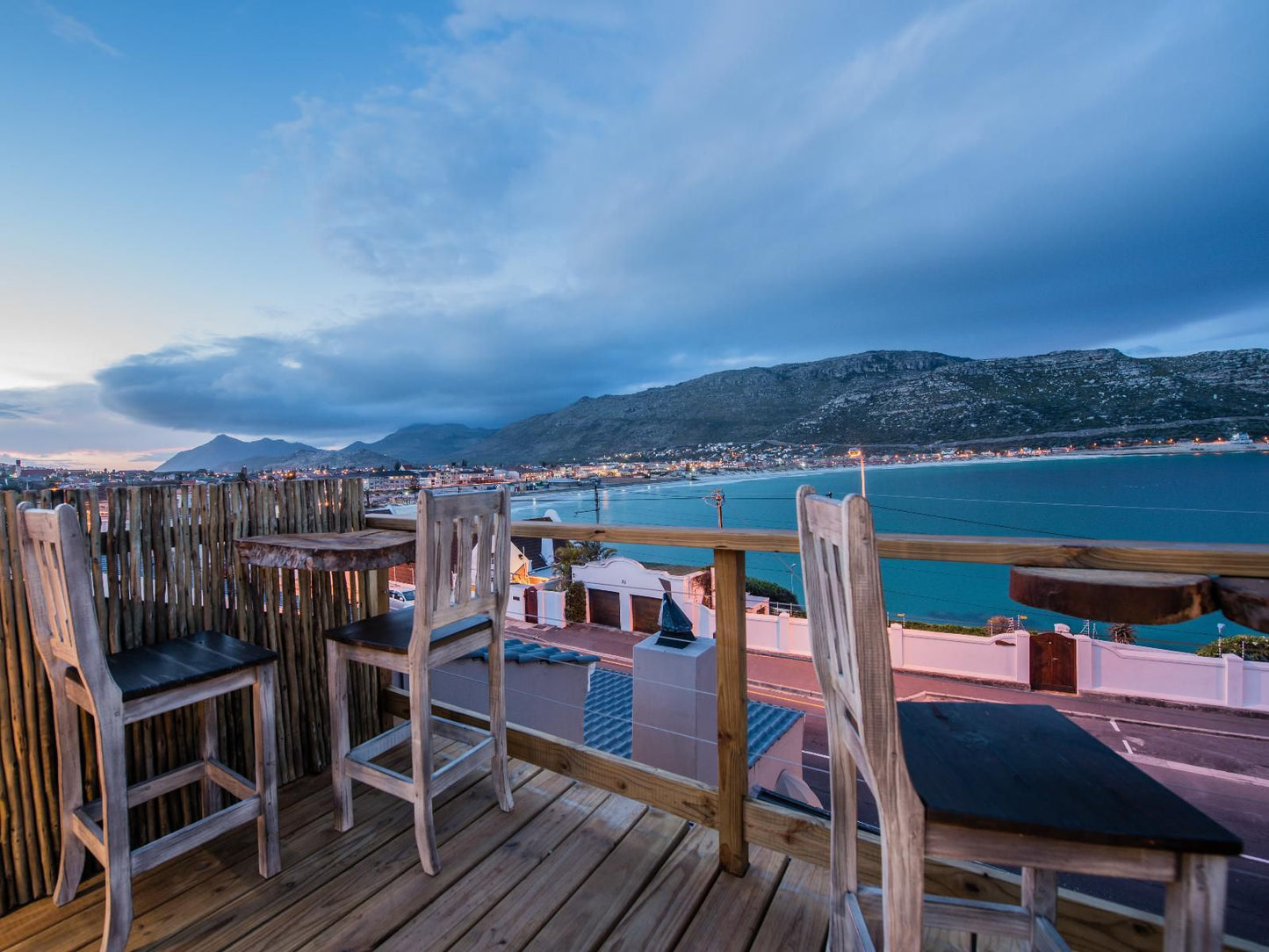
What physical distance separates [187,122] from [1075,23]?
17620mm

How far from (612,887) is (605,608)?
1858cm

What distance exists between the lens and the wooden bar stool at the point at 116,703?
1.38m

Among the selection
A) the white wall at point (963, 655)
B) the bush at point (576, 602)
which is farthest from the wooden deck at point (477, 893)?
the bush at point (576, 602)

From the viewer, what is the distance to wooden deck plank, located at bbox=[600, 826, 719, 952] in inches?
58.1

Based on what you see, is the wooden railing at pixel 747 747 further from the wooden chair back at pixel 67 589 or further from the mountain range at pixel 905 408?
the mountain range at pixel 905 408

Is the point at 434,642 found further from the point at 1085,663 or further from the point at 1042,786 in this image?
the point at 1085,663

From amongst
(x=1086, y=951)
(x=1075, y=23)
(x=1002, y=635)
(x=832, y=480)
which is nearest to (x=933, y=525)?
(x=832, y=480)

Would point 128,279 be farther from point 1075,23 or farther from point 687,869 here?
point 1075,23

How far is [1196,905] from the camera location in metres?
0.71

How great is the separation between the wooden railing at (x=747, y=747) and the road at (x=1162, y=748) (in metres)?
5.09

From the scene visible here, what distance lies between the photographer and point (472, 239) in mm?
19234

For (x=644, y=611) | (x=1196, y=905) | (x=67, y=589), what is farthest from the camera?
(x=644, y=611)

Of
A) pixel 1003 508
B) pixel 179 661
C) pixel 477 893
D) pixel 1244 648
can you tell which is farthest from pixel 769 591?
pixel 179 661

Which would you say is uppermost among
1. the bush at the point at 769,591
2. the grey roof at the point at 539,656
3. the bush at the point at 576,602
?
the grey roof at the point at 539,656
